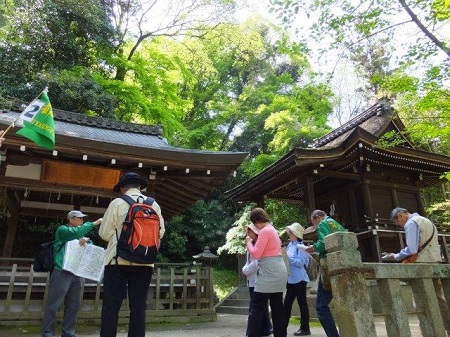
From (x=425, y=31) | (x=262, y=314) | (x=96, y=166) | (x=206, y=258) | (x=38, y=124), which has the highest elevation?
(x=425, y=31)

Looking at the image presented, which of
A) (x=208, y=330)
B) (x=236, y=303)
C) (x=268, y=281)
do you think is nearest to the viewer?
(x=268, y=281)

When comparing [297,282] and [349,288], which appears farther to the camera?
[297,282]

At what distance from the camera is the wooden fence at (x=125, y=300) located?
6.84 meters

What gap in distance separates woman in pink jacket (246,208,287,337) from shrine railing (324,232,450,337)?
47.1 inches

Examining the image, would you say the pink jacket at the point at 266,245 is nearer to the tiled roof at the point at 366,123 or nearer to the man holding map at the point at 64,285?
the man holding map at the point at 64,285

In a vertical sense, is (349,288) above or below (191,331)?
above

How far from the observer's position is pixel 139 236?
3434 mm

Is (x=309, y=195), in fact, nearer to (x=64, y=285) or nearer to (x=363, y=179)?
(x=363, y=179)

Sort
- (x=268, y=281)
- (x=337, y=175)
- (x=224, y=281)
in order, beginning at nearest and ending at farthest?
(x=268, y=281) → (x=337, y=175) → (x=224, y=281)

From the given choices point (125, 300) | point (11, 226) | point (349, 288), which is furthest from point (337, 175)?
point (11, 226)

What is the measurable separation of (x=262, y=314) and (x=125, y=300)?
174 inches

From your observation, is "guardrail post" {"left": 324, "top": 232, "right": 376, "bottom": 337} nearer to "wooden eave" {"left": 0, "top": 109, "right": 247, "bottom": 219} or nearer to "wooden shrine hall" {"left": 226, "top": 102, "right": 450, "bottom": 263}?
"wooden eave" {"left": 0, "top": 109, "right": 247, "bottom": 219}

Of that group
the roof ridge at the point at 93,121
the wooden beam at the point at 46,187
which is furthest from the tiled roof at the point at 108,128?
the wooden beam at the point at 46,187

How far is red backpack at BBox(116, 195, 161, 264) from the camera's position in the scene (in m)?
3.38
